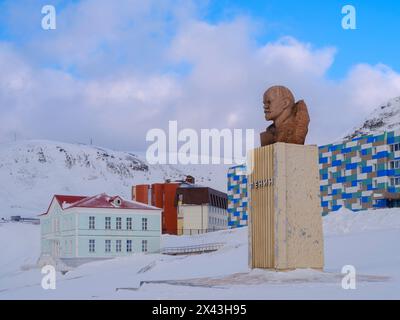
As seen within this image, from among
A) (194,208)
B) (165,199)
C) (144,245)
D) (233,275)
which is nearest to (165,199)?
(165,199)

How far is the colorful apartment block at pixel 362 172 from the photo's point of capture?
61.9 metres

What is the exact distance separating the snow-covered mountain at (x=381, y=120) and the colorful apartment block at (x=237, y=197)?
4304 cm

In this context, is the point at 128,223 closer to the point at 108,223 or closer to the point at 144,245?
the point at 108,223

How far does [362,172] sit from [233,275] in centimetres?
4331

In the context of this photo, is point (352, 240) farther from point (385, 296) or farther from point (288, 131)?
Result: point (385, 296)

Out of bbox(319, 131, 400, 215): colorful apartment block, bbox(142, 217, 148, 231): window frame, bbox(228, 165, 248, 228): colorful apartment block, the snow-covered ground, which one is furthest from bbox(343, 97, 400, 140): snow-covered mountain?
bbox(142, 217, 148, 231): window frame

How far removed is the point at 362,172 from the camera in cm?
6494

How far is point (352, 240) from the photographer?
37.8 m

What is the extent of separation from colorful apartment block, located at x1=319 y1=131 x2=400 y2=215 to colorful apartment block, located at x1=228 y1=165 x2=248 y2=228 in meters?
14.3

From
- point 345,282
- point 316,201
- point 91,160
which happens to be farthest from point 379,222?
point 91,160

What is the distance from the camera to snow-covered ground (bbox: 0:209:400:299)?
62.7ft

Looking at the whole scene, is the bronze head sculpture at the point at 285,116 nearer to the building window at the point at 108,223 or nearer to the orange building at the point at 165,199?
the building window at the point at 108,223
